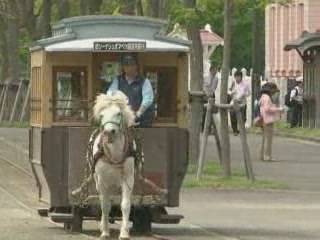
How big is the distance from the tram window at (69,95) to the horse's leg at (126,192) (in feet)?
5.03

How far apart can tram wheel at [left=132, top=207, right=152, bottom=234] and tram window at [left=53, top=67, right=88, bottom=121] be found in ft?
4.41

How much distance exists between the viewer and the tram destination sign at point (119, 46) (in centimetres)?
1565

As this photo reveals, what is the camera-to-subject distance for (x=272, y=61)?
7181cm

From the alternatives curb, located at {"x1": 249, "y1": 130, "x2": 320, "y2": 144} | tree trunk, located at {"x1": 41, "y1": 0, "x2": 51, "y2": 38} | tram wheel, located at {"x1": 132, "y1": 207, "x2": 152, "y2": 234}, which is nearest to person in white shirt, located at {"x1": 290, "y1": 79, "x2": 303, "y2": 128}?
curb, located at {"x1": 249, "y1": 130, "x2": 320, "y2": 144}

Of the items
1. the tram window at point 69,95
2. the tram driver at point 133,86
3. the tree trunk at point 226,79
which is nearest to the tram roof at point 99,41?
the tram driver at point 133,86

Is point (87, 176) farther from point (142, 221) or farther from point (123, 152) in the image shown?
point (142, 221)

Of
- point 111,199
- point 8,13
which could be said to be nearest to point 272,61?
point 8,13

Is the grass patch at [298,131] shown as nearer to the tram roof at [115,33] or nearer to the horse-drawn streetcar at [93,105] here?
the horse-drawn streetcar at [93,105]

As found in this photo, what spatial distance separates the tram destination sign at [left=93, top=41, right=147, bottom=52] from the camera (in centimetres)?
1565

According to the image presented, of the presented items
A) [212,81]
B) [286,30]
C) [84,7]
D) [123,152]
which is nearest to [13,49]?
[212,81]

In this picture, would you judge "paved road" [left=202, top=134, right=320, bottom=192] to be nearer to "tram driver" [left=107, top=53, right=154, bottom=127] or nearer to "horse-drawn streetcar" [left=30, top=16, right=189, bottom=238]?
"horse-drawn streetcar" [left=30, top=16, right=189, bottom=238]

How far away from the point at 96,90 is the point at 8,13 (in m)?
30.6

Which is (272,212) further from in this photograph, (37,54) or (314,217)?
(37,54)

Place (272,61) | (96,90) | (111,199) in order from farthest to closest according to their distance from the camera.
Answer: (272,61), (96,90), (111,199)
